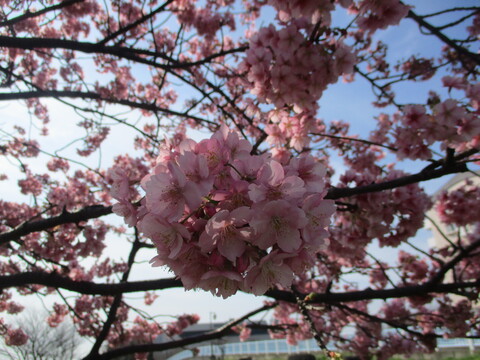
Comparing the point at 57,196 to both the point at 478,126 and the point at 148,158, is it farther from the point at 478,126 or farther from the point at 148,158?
the point at 478,126

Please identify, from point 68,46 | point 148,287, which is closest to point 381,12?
point 68,46

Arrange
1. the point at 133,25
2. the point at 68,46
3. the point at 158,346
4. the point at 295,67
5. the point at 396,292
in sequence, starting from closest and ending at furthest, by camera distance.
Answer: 1. the point at 295,67
2. the point at 396,292
3. the point at 68,46
4. the point at 133,25
5. the point at 158,346

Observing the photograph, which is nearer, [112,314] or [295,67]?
[295,67]

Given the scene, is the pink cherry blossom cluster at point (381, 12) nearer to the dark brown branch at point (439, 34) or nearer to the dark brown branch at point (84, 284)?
the dark brown branch at point (439, 34)

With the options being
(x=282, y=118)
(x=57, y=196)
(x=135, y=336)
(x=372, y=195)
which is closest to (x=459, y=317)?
(x=372, y=195)

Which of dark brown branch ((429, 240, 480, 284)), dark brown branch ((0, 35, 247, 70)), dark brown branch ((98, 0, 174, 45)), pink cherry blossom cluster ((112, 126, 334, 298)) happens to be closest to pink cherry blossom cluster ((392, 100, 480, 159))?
dark brown branch ((429, 240, 480, 284))

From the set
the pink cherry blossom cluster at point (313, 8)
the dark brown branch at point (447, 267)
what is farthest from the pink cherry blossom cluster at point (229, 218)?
the dark brown branch at point (447, 267)

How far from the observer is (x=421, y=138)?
9.89 ft

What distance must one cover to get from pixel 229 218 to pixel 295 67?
194 centimetres

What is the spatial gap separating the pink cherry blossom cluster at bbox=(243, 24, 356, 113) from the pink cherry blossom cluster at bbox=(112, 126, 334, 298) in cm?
166

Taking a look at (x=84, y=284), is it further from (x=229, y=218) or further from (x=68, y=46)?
(x=229, y=218)

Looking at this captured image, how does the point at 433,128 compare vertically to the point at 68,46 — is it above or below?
below

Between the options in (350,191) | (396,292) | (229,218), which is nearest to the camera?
(229,218)

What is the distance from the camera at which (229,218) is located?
799mm
